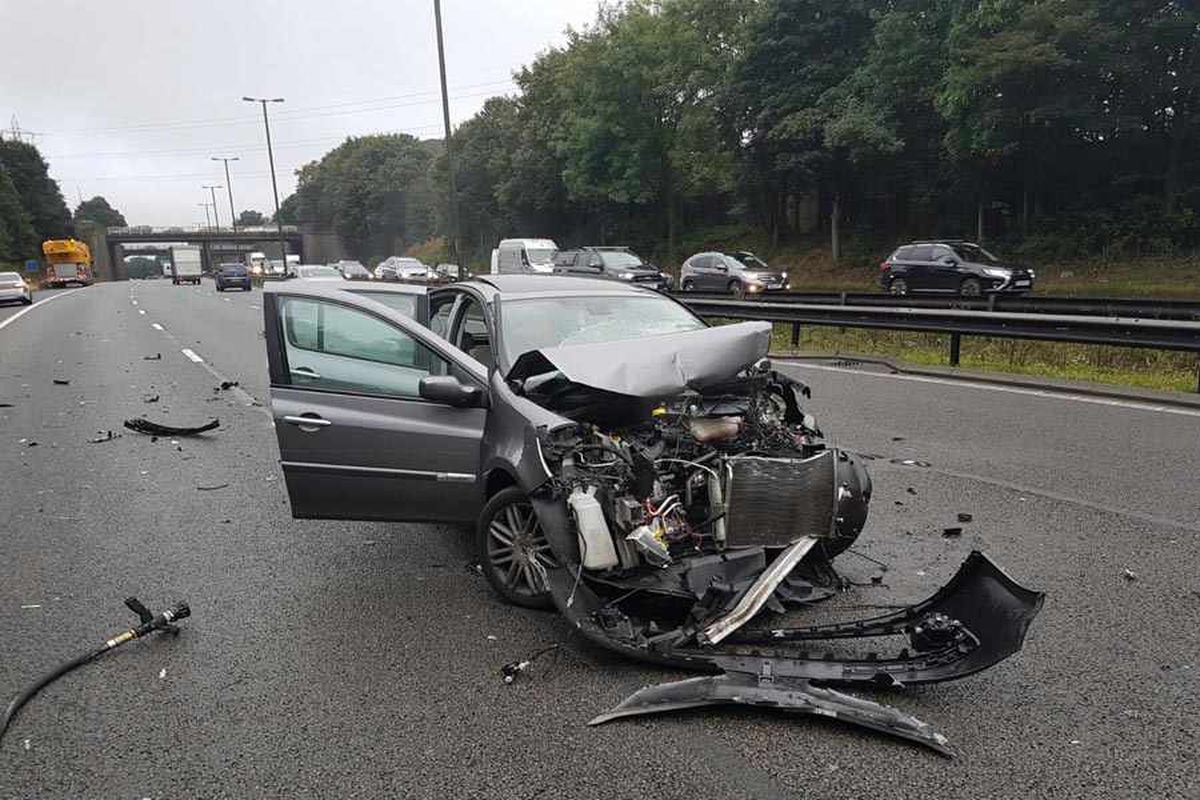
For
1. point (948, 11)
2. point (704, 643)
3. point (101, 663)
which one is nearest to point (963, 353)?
point (704, 643)

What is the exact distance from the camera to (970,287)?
2131 centimetres

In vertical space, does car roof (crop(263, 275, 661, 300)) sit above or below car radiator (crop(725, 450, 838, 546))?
above

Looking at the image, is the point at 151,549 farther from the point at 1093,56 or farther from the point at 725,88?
the point at 725,88

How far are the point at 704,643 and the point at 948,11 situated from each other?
105 feet

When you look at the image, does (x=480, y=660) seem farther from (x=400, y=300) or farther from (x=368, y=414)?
(x=400, y=300)

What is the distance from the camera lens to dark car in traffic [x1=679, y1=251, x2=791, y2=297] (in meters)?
25.0

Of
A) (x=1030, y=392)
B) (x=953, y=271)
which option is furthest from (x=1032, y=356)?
(x=953, y=271)

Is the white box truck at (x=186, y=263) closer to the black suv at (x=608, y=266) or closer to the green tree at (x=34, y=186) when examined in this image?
the green tree at (x=34, y=186)

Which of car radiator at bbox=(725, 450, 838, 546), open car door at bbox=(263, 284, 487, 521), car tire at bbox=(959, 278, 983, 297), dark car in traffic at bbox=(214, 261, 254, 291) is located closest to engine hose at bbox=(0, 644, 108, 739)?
open car door at bbox=(263, 284, 487, 521)

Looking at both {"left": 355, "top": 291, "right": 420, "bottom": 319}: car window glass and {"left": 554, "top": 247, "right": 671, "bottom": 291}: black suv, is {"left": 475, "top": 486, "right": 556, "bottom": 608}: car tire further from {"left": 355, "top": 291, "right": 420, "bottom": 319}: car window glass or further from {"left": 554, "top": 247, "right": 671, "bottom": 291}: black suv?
{"left": 554, "top": 247, "right": 671, "bottom": 291}: black suv

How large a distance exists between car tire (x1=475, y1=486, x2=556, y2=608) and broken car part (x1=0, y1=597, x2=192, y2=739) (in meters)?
1.52

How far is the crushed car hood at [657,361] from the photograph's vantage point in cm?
391

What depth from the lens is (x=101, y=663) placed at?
3656mm

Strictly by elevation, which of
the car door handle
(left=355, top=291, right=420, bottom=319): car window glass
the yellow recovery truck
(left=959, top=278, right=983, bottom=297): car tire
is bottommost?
(left=959, top=278, right=983, bottom=297): car tire
